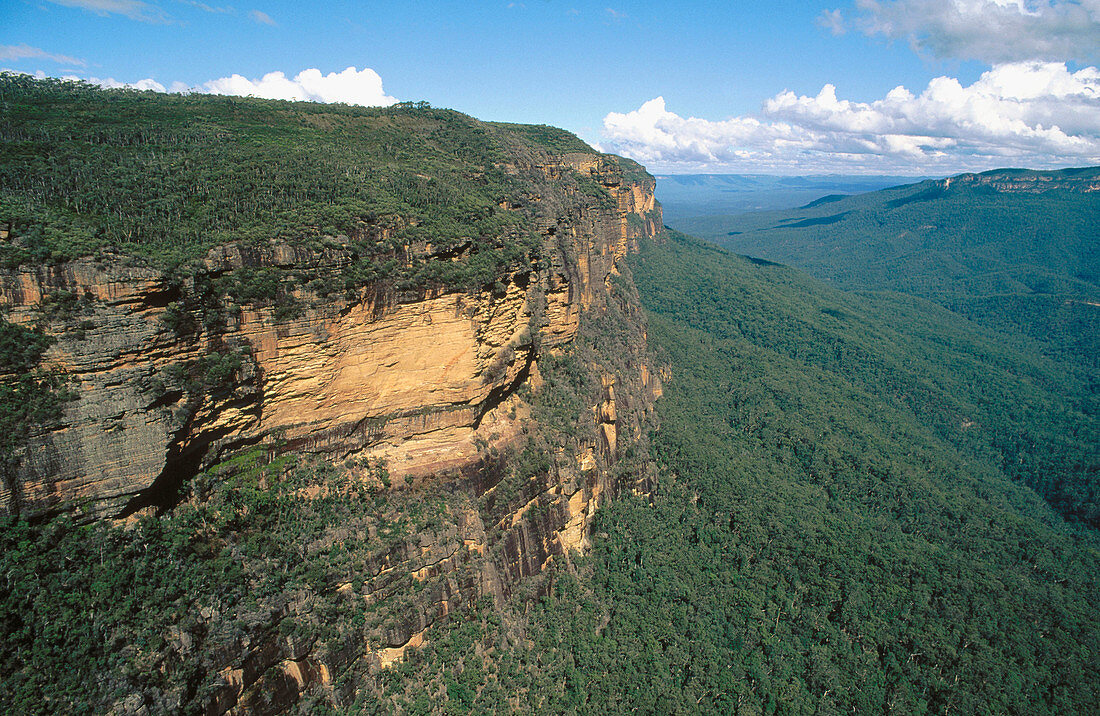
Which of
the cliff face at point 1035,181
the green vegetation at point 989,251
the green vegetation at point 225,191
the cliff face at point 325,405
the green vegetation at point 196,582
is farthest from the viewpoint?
the cliff face at point 1035,181

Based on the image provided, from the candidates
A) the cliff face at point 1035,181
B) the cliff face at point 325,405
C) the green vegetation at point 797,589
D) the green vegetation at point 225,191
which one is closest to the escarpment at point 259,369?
the cliff face at point 325,405

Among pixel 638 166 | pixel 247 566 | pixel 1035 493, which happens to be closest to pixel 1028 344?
pixel 1035 493

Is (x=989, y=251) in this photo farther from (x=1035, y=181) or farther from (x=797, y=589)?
(x=797, y=589)

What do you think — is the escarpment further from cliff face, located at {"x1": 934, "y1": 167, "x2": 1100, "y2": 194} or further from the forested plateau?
cliff face, located at {"x1": 934, "y1": 167, "x2": 1100, "y2": 194}

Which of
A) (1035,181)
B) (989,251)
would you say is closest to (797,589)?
(989,251)

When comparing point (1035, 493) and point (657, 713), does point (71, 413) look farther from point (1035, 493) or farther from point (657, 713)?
point (1035, 493)

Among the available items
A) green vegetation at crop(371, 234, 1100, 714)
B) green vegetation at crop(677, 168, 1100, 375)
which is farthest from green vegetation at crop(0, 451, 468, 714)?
green vegetation at crop(677, 168, 1100, 375)

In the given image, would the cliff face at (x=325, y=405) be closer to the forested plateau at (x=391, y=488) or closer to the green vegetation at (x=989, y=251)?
the forested plateau at (x=391, y=488)
